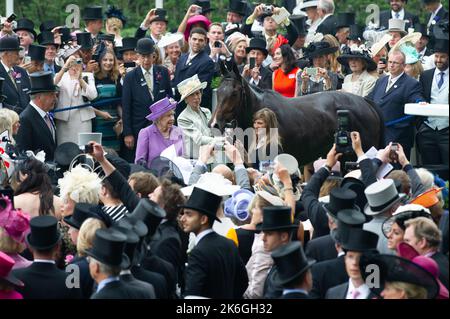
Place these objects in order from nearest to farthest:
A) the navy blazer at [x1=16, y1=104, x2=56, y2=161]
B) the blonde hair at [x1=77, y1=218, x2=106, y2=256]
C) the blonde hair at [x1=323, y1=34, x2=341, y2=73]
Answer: the blonde hair at [x1=77, y1=218, x2=106, y2=256] → the navy blazer at [x1=16, y1=104, x2=56, y2=161] → the blonde hair at [x1=323, y1=34, x2=341, y2=73]

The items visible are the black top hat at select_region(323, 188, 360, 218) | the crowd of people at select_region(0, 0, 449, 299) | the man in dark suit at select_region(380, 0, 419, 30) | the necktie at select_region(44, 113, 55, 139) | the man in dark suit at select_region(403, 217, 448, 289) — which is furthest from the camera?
the man in dark suit at select_region(380, 0, 419, 30)

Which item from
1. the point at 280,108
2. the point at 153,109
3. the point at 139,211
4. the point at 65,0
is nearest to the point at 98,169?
the point at 153,109

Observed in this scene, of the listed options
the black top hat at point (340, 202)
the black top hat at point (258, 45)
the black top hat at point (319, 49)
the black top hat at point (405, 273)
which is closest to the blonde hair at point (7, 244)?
the black top hat at point (340, 202)

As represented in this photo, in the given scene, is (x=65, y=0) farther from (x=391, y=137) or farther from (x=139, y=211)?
(x=139, y=211)

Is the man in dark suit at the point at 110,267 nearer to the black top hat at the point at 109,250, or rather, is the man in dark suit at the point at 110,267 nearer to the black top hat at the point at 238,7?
the black top hat at the point at 109,250

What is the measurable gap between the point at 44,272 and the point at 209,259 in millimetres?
1144

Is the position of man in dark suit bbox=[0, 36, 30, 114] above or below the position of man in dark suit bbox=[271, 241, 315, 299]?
below

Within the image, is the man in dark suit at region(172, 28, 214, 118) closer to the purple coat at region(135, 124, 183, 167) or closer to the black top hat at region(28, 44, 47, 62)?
the black top hat at region(28, 44, 47, 62)

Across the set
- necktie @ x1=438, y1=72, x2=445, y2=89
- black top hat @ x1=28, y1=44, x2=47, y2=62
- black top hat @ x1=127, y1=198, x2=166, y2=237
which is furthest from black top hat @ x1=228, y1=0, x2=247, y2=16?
black top hat @ x1=127, y1=198, x2=166, y2=237

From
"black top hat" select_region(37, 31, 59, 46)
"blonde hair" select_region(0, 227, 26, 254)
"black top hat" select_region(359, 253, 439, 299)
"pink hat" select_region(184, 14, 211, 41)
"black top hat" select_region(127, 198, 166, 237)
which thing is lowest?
"pink hat" select_region(184, 14, 211, 41)

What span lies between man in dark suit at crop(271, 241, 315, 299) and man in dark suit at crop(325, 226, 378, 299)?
1.14 feet

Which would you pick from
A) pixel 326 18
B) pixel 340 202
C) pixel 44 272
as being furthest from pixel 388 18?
pixel 44 272

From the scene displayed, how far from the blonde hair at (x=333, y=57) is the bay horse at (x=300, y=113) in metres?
1.22

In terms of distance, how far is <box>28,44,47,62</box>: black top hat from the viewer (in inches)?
606
